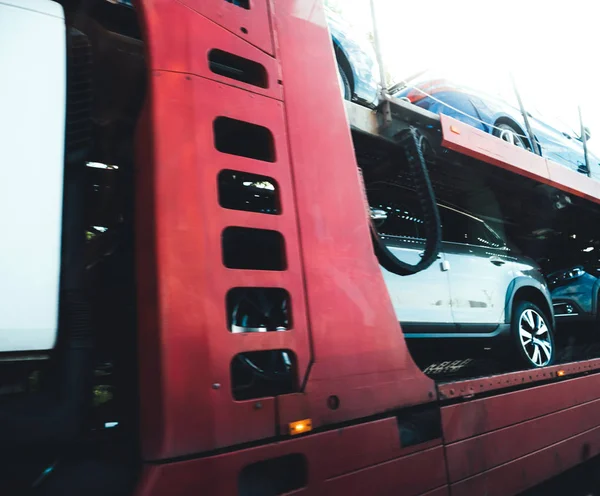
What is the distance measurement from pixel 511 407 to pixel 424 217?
1.07 metres

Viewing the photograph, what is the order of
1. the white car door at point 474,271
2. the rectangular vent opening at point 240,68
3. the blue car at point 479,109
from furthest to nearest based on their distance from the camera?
the blue car at point 479,109
the white car door at point 474,271
the rectangular vent opening at point 240,68

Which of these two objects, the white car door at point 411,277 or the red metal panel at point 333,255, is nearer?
the red metal panel at point 333,255

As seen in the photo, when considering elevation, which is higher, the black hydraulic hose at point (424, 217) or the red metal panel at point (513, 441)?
the black hydraulic hose at point (424, 217)

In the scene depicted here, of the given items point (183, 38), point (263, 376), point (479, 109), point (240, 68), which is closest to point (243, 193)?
point (240, 68)

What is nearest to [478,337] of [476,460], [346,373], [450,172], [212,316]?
[450,172]

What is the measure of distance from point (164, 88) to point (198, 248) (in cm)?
55

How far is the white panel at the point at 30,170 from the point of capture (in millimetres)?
1141

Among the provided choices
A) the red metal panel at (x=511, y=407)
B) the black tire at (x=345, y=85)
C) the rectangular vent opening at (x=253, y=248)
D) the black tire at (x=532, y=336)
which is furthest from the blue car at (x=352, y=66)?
the black tire at (x=532, y=336)

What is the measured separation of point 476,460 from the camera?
1.82m

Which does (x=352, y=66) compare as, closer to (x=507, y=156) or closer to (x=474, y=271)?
(x=507, y=156)

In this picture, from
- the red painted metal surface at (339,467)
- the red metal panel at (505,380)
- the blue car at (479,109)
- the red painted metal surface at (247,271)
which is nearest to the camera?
the red painted metal surface at (339,467)

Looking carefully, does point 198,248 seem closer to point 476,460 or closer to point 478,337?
point 476,460

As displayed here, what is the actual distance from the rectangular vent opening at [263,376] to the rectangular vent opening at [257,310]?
0.41 ft

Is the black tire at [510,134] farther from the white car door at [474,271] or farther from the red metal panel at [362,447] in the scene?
the red metal panel at [362,447]
